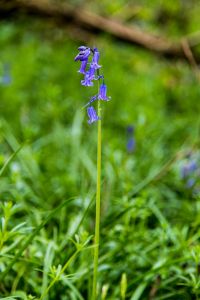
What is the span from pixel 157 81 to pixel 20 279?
3760mm

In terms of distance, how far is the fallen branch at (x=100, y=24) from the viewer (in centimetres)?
579

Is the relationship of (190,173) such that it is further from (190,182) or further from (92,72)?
(92,72)

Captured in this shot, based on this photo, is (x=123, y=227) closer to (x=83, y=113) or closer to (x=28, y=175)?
(x=28, y=175)

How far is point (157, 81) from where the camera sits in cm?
580

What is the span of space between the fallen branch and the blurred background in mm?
12

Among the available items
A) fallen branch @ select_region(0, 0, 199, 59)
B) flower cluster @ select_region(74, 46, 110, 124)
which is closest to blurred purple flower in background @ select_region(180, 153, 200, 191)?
flower cluster @ select_region(74, 46, 110, 124)

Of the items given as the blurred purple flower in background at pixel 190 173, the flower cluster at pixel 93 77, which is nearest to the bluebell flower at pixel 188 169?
the blurred purple flower in background at pixel 190 173

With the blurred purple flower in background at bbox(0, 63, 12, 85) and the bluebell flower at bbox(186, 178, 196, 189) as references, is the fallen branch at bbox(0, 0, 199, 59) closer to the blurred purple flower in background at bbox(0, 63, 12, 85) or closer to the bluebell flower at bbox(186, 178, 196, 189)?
the blurred purple flower in background at bbox(0, 63, 12, 85)

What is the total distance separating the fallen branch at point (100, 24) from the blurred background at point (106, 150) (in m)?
0.01

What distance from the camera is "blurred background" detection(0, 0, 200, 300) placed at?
247 cm

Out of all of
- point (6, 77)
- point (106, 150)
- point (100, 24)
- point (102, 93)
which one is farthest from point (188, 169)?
point (100, 24)

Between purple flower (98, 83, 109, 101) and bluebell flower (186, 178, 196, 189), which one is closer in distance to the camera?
purple flower (98, 83, 109, 101)

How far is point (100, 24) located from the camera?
589 centimetres

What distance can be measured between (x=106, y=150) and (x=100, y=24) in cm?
250
